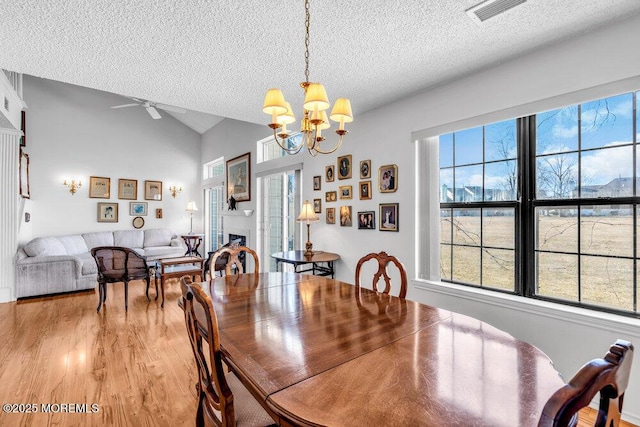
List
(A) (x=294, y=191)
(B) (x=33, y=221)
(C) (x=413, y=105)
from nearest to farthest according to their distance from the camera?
1. (C) (x=413, y=105)
2. (A) (x=294, y=191)
3. (B) (x=33, y=221)

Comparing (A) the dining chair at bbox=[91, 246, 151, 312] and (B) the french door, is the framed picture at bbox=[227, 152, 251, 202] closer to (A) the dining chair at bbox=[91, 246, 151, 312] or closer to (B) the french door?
(B) the french door

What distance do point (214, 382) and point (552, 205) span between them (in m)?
2.49

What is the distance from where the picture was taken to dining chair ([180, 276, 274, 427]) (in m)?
1.06

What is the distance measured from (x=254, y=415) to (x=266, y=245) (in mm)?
4248

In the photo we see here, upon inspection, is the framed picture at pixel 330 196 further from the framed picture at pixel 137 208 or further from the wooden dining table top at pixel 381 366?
the framed picture at pixel 137 208

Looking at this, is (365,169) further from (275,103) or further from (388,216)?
(275,103)

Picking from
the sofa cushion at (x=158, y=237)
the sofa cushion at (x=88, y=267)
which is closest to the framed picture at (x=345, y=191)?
the sofa cushion at (x=88, y=267)

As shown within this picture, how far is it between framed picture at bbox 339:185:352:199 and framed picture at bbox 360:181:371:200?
0.19 meters

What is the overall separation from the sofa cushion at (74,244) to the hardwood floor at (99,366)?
1.91m

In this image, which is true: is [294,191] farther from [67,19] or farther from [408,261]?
[67,19]

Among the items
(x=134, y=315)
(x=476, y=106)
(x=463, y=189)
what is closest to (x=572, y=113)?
(x=476, y=106)

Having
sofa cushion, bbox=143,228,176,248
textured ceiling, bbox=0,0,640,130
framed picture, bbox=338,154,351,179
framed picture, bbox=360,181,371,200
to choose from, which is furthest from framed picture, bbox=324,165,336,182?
sofa cushion, bbox=143,228,176,248

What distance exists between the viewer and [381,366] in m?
1.03

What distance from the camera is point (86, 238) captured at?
616cm
